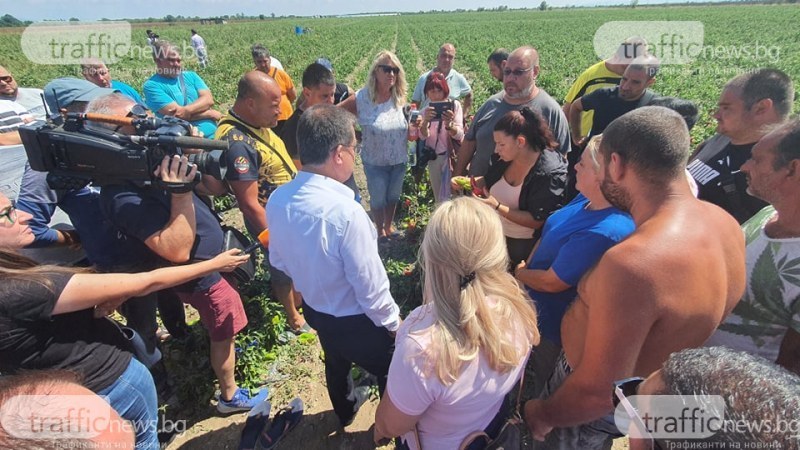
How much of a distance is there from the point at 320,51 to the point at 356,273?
107 feet

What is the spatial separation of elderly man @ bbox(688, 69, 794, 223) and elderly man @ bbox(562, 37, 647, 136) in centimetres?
174

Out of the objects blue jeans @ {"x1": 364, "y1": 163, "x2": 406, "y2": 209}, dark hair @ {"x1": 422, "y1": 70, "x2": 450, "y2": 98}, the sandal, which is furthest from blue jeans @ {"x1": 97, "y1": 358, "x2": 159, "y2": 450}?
dark hair @ {"x1": 422, "y1": 70, "x2": 450, "y2": 98}

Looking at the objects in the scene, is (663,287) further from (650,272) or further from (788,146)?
(788,146)

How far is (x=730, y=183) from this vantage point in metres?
2.86

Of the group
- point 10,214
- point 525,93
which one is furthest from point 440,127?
point 10,214

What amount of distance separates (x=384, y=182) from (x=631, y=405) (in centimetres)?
378

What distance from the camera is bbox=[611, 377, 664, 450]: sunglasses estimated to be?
3.38 feet

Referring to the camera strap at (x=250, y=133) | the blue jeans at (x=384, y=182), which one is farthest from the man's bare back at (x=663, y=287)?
the blue jeans at (x=384, y=182)

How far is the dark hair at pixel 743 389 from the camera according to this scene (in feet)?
2.50

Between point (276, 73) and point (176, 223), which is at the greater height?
point (276, 73)

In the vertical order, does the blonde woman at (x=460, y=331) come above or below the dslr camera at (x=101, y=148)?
below

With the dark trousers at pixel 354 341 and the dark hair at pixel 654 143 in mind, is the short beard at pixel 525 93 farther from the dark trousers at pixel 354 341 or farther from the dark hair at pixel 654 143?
the dark trousers at pixel 354 341

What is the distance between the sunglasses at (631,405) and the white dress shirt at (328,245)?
1.26m

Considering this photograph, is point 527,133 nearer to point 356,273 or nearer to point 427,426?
point 356,273
